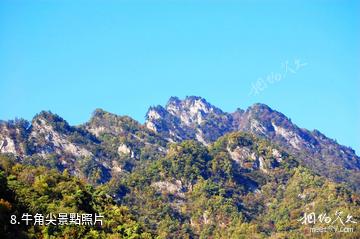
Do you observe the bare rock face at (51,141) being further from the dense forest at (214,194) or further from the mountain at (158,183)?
the dense forest at (214,194)

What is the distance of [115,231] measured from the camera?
5350 centimetres

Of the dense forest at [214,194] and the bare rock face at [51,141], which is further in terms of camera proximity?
the bare rock face at [51,141]

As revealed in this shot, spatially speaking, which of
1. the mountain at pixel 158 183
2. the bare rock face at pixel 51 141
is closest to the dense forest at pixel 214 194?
the mountain at pixel 158 183

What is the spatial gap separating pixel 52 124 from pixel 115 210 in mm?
99268

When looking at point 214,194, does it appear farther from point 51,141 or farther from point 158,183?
point 51,141

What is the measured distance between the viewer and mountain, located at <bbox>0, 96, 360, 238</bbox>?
54.6 meters

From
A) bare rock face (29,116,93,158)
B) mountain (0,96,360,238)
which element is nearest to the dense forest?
mountain (0,96,360,238)

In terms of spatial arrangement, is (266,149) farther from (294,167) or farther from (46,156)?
(46,156)

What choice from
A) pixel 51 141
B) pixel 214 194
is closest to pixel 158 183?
pixel 214 194

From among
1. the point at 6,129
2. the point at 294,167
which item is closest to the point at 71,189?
the point at 294,167

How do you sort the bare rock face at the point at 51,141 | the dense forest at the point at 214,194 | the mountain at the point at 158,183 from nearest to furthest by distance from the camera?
the mountain at the point at 158,183 → the dense forest at the point at 214,194 → the bare rock face at the point at 51,141

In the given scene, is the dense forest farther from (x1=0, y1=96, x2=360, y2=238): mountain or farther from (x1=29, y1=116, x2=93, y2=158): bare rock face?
(x1=29, y1=116, x2=93, y2=158): bare rock face

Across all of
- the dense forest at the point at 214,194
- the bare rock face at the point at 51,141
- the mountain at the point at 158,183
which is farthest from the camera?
the bare rock face at the point at 51,141

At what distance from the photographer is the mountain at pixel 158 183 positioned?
179 ft
